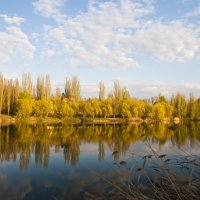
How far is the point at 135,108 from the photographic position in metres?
48.7

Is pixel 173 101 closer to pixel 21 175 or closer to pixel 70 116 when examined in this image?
pixel 70 116

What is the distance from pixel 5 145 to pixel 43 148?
238 cm

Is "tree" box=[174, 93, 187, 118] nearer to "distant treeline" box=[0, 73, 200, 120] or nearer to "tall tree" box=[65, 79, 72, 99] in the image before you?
"distant treeline" box=[0, 73, 200, 120]

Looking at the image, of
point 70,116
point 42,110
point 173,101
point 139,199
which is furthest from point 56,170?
point 173,101

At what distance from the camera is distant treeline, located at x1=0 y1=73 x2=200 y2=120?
145 ft

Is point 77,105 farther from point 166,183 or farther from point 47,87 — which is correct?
point 166,183

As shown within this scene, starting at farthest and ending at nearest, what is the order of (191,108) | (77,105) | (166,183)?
(191,108) < (77,105) < (166,183)

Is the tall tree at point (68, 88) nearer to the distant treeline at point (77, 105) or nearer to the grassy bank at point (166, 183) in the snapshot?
the distant treeline at point (77, 105)

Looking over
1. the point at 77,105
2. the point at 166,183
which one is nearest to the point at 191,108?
the point at 77,105

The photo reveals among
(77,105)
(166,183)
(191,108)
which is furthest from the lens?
(191,108)

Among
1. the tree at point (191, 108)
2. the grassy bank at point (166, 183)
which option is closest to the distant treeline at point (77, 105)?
the tree at point (191, 108)

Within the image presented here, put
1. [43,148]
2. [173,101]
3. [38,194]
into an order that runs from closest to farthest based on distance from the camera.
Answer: [38,194] < [43,148] < [173,101]

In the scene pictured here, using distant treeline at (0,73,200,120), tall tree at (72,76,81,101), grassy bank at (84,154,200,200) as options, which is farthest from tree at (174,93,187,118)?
grassy bank at (84,154,200,200)

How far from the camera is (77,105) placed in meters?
51.1
